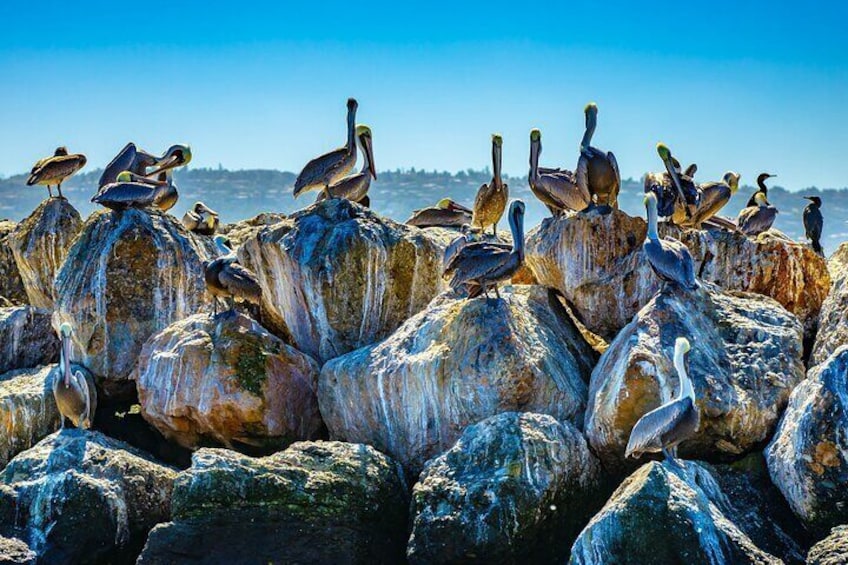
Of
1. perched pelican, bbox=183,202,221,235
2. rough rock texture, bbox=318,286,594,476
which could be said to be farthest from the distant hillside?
rough rock texture, bbox=318,286,594,476

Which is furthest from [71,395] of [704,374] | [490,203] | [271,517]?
[704,374]

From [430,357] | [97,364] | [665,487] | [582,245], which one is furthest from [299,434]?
[665,487]

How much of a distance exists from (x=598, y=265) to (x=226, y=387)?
14.6ft

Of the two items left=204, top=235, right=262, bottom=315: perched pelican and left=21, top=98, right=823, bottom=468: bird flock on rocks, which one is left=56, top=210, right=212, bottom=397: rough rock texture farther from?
left=204, top=235, right=262, bottom=315: perched pelican

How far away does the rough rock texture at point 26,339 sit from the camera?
626 inches

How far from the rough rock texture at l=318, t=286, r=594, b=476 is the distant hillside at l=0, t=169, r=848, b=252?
54.8 metres

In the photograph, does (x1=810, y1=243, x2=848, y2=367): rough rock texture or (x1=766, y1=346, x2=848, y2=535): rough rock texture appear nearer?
(x1=766, y1=346, x2=848, y2=535): rough rock texture

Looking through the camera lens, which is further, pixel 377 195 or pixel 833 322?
pixel 377 195

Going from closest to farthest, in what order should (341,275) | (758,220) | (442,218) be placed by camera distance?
Answer: (341,275) → (758,220) → (442,218)

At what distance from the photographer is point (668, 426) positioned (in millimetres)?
11148

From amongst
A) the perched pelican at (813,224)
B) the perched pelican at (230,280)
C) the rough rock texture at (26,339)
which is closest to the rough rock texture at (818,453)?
the perched pelican at (230,280)

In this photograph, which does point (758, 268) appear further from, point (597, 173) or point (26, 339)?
point (26, 339)

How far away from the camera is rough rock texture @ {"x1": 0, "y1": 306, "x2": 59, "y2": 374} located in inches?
626

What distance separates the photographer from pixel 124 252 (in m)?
15.6
